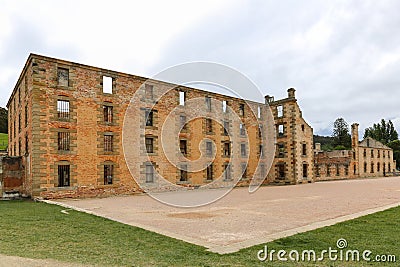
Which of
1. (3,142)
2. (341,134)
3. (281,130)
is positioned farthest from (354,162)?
(3,142)

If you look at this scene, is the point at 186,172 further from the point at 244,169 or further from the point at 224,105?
the point at 224,105

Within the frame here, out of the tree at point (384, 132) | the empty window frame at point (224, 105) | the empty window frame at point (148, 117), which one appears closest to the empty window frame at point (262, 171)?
the empty window frame at point (224, 105)

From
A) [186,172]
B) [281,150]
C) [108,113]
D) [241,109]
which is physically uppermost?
[241,109]

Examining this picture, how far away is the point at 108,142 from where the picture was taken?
80.5 ft

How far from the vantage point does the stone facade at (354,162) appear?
4691 centimetres

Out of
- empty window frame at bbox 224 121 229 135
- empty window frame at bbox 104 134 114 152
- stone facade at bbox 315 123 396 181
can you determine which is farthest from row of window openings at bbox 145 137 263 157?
stone facade at bbox 315 123 396 181

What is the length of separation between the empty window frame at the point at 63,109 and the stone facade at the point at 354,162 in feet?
108

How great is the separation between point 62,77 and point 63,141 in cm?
416

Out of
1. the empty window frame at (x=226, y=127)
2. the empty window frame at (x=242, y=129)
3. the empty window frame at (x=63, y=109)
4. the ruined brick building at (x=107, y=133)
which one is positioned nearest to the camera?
the ruined brick building at (x=107, y=133)

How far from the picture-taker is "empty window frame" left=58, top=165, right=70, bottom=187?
72.0 feet

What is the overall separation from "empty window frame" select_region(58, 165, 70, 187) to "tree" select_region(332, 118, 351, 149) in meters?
72.0

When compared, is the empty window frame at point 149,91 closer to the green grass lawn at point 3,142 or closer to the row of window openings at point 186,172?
the row of window openings at point 186,172

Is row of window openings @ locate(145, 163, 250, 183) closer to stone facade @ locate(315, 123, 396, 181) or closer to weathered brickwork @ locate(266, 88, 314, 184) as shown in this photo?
weathered brickwork @ locate(266, 88, 314, 184)

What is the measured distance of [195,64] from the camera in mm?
13867
